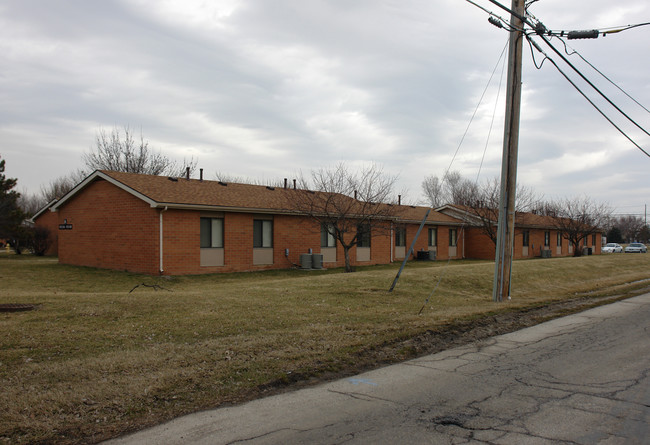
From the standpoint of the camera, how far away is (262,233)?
24.4 m

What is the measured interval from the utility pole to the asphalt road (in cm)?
607

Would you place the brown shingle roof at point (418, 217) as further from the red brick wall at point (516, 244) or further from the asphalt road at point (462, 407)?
the asphalt road at point (462, 407)

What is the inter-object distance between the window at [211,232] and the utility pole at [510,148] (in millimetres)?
12705

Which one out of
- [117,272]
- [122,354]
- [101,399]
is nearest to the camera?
[101,399]

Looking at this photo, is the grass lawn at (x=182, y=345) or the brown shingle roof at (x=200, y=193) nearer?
the grass lawn at (x=182, y=345)

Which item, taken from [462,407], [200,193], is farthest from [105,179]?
[462,407]

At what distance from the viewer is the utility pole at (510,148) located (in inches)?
527

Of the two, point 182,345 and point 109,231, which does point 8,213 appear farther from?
point 182,345

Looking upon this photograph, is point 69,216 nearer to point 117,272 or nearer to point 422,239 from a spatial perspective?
point 117,272

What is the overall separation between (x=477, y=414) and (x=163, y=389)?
3402 mm

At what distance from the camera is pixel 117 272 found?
21.3 meters

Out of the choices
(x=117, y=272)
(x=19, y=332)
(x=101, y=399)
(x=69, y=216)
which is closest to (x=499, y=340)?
(x=101, y=399)

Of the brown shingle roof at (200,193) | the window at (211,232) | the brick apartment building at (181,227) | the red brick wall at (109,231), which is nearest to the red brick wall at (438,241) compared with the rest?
the brick apartment building at (181,227)

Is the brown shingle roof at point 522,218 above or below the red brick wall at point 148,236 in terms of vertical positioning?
above
